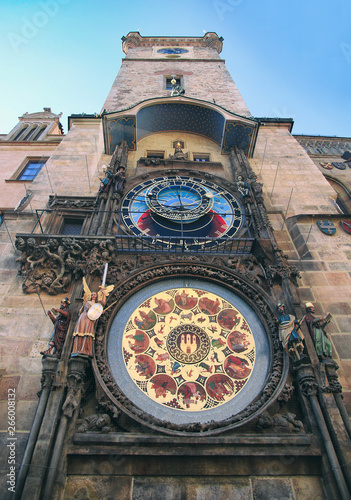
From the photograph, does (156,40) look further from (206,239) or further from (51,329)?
(51,329)

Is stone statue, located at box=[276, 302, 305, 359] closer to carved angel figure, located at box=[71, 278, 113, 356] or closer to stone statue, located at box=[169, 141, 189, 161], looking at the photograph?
carved angel figure, located at box=[71, 278, 113, 356]

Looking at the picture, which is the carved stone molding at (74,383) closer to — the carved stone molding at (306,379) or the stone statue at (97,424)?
the stone statue at (97,424)

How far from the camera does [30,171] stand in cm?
1421

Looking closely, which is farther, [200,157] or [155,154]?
[155,154]

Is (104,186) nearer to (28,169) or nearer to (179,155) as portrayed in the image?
(179,155)

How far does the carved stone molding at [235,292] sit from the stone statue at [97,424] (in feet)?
0.87

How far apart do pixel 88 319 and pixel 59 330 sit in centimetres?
53

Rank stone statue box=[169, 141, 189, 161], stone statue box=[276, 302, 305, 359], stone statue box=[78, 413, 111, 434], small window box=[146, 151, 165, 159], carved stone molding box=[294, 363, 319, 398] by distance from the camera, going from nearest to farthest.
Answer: stone statue box=[78, 413, 111, 434] → carved stone molding box=[294, 363, 319, 398] → stone statue box=[276, 302, 305, 359] → stone statue box=[169, 141, 189, 161] → small window box=[146, 151, 165, 159]

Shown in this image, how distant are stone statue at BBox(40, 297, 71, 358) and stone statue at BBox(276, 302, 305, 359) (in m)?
3.74

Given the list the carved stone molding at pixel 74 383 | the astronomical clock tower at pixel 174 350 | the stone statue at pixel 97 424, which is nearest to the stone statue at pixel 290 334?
the astronomical clock tower at pixel 174 350

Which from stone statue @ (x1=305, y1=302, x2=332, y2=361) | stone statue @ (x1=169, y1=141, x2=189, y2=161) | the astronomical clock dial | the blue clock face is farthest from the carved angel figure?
the blue clock face

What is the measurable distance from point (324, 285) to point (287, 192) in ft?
13.4

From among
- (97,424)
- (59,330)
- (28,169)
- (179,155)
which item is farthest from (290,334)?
(28,169)

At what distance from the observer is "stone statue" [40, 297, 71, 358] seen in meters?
6.33
